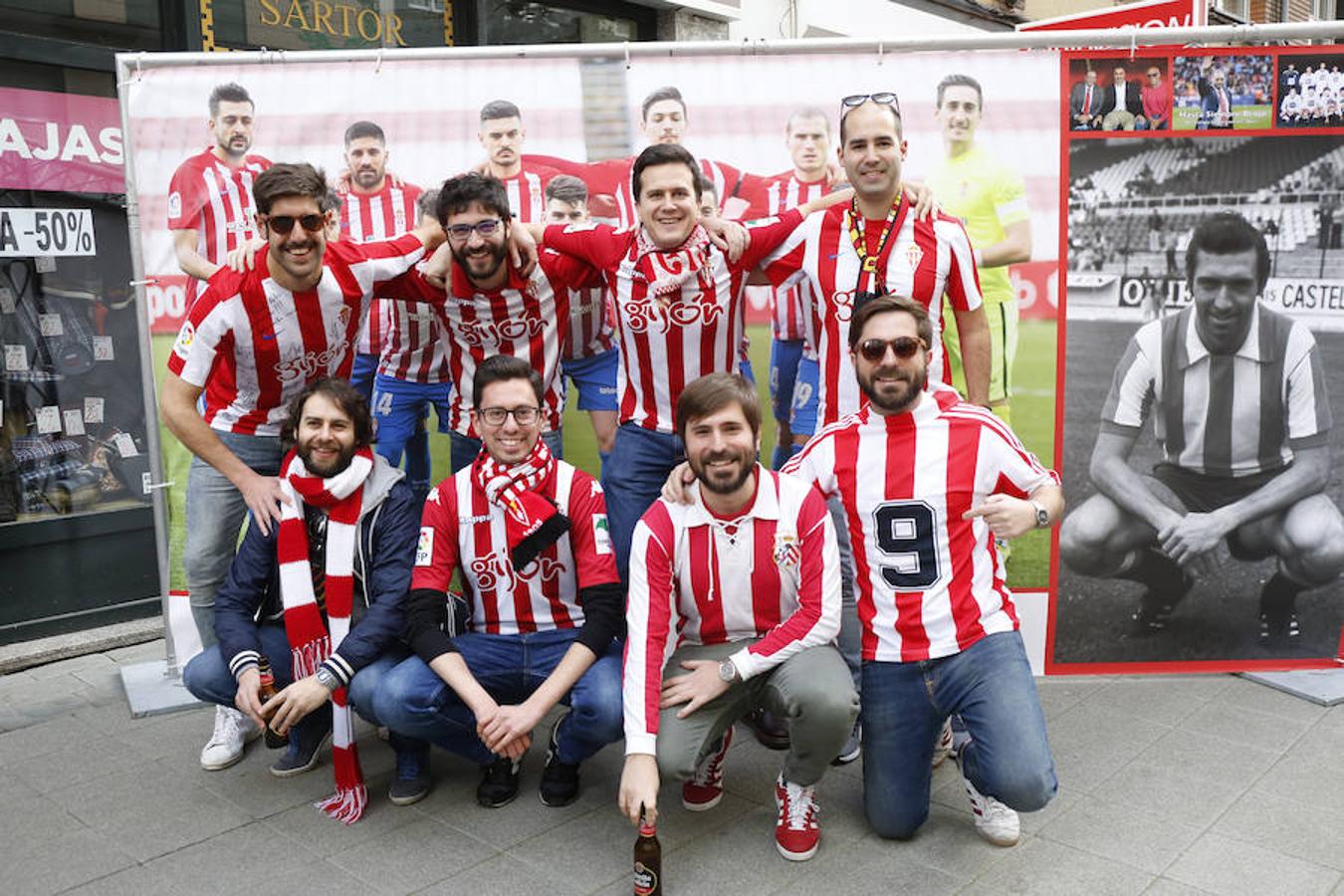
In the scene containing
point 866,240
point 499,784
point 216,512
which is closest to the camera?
point 499,784

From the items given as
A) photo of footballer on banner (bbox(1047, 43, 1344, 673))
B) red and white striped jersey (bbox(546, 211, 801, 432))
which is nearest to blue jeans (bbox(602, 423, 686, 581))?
red and white striped jersey (bbox(546, 211, 801, 432))

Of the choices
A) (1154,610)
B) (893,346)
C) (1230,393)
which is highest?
(893,346)

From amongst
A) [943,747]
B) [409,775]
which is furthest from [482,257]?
[943,747]

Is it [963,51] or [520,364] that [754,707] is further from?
[963,51]

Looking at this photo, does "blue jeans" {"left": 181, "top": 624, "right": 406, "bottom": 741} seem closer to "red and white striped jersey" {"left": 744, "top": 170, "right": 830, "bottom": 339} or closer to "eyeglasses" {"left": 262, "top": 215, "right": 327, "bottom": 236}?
"eyeglasses" {"left": 262, "top": 215, "right": 327, "bottom": 236}

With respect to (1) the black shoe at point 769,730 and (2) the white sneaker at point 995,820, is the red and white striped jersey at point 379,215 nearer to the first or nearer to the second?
(1) the black shoe at point 769,730

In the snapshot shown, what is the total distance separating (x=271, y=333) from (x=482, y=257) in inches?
29.4

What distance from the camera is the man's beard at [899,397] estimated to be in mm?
3039

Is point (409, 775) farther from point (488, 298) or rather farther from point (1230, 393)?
point (1230, 393)

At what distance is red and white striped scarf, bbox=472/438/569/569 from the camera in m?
3.21

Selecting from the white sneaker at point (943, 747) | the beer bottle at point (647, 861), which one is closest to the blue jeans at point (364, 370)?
the beer bottle at point (647, 861)

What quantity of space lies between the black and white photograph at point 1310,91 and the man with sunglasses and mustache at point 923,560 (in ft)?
6.63

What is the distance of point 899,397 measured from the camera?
120 inches

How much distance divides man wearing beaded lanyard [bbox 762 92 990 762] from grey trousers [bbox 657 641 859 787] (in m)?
0.51
